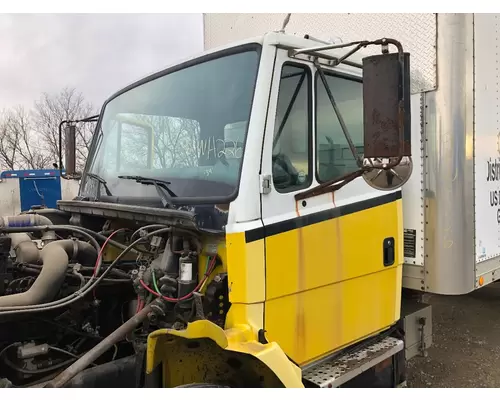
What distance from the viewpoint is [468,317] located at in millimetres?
6391

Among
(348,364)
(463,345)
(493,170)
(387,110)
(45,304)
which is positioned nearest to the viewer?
(387,110)

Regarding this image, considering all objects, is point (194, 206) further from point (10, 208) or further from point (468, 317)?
point (10, 208)

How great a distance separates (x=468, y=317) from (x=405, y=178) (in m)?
4.89

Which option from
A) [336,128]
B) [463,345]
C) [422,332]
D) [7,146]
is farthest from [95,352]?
[7,146]

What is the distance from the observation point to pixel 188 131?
296 cm

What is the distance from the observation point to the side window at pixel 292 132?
2686 millimetres

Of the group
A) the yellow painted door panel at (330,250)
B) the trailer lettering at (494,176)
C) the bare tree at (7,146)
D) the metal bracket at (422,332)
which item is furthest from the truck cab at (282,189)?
the bare tree at (7,146)

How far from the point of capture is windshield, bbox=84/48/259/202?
8.80 feet

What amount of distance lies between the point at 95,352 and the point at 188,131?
139 centimetres

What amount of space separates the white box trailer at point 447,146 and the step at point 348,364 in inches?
21.8

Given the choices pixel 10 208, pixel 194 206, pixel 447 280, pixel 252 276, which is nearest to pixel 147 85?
pixel 194 206

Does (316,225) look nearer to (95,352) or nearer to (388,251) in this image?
(388,251)

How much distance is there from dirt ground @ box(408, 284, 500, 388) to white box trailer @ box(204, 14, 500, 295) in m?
1.51

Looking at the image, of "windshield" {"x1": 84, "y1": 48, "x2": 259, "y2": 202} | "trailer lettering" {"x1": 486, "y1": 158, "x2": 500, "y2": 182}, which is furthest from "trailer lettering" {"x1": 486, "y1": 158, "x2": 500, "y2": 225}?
"windshield" {"x1": 84, "y1": 48, "x2": 259, "y2": 202}
